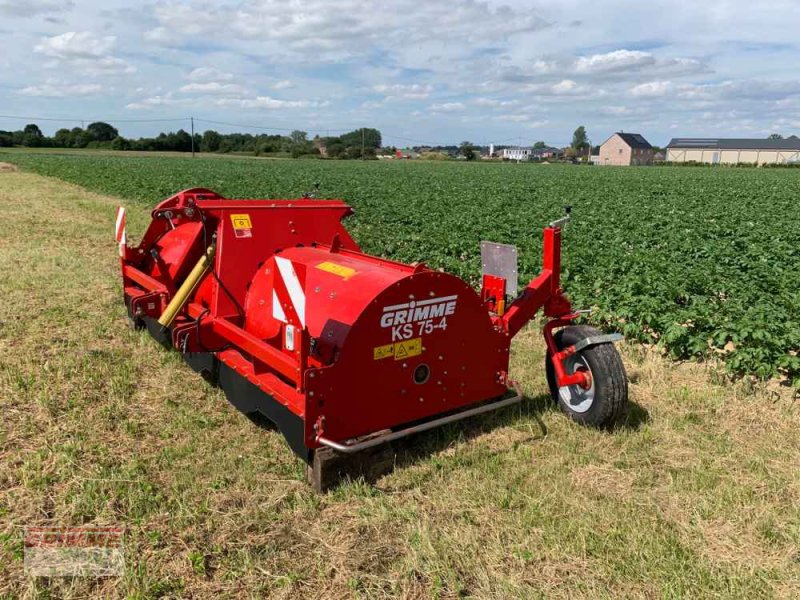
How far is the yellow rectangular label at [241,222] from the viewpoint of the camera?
481 centimetres

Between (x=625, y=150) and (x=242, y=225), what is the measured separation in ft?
354

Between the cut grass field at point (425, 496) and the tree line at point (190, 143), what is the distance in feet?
277

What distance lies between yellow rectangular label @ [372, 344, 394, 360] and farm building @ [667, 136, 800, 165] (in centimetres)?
10604

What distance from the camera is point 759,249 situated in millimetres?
9555

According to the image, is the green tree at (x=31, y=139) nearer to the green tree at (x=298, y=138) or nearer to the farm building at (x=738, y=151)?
the green tree at (x=298, y=138)

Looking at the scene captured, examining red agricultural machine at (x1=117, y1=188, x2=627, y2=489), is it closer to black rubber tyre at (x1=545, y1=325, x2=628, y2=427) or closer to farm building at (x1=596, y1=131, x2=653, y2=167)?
black rubber tyre at (x1=545, y1=325, x2=628, y2=427)

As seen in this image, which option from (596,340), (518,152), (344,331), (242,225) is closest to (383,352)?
(344,331)

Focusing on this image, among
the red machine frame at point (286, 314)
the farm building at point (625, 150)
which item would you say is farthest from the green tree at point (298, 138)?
the red machine frame at point (286, 314)

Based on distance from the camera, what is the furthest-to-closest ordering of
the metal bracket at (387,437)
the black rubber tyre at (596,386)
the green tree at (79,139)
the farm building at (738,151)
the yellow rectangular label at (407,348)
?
the farm building at (738,151) → the green tree at (79,139) → the black rubber tyre at (596,386) → the yellow rectangular label at (407,348) → the metal bracket at (387,437)

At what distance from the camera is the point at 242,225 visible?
15.9 ft

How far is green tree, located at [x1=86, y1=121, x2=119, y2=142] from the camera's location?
94688mm

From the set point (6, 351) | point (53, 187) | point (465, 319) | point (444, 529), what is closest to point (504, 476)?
point (444, 529)

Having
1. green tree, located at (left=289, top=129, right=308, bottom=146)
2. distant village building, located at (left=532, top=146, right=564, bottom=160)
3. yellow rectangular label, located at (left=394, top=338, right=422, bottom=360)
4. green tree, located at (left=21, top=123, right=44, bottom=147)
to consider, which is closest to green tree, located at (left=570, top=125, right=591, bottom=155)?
distant village building, located at (left=532, top=146, right=564, bottom=160)

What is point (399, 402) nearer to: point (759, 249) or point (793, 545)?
point (793, 545)
